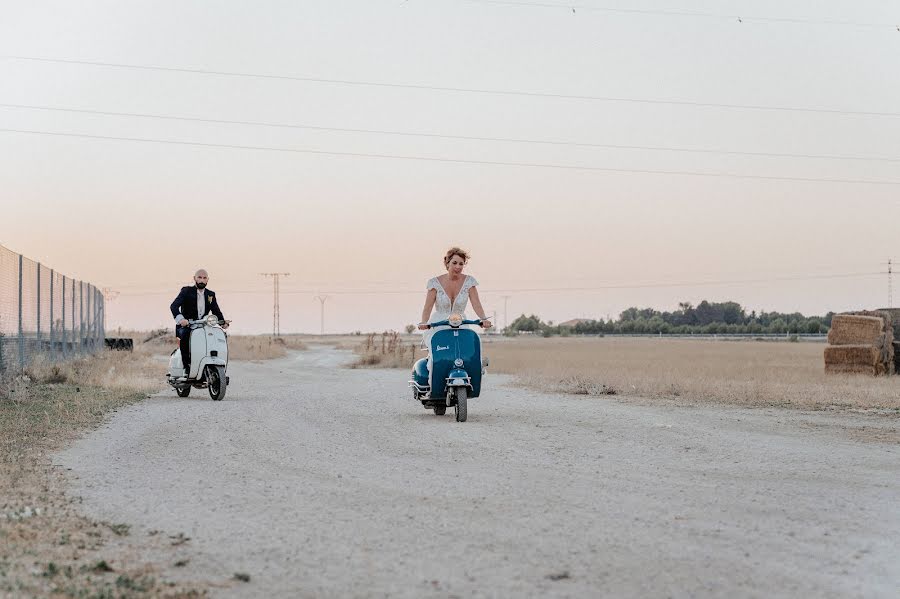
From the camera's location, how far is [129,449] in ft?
35.9

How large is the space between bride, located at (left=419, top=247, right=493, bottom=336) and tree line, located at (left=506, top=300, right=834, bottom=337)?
121 metres

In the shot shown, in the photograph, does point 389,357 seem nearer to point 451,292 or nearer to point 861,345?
point 861,345

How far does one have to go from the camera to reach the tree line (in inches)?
5271

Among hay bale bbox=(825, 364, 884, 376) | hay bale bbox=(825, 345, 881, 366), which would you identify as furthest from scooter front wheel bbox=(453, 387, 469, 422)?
hay bale bbox=(825, 364, 884, 376)

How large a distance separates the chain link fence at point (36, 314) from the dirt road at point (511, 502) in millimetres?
8726

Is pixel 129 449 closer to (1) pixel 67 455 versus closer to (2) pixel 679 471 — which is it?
(1) pixel 67 455

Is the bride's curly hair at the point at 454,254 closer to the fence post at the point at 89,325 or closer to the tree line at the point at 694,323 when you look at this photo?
the fence post at the point at 89,325

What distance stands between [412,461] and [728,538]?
3.94 metres

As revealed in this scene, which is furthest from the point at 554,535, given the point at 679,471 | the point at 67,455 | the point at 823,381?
the point at 823,381

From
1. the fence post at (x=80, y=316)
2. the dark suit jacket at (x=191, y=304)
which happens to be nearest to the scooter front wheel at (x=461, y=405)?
the dark suit jacket at (x=191, y=304)

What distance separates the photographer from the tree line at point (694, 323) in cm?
13388

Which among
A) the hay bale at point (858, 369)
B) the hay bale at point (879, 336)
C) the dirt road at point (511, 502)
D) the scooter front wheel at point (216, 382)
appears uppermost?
the hay bale at point (879, 336)

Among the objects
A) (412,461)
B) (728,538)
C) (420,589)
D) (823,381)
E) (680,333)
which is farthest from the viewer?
(680,333)

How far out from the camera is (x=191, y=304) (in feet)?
58.7
